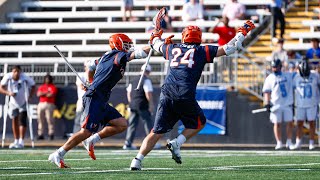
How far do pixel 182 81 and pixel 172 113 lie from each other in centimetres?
46

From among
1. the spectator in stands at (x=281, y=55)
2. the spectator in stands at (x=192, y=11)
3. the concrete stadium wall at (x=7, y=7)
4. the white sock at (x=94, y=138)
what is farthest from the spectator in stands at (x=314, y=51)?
the white sock at (x=94, y=138)

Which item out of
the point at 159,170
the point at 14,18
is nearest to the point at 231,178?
the point at 159,170

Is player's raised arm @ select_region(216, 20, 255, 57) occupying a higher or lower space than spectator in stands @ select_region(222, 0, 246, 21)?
higher

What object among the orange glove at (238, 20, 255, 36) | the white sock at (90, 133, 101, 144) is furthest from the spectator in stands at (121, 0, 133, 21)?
the orange glove at (238, 20, 255, 36)

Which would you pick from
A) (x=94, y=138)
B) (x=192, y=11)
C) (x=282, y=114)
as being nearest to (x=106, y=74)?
(x=94, y=138)

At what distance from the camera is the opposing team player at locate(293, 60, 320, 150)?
2242 cm

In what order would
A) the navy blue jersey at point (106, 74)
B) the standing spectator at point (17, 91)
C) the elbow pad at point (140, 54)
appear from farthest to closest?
the standing spectator at point (17, 91)
the navy blue jersey at point (106, 74)
the elbow pad at point (140, 54)

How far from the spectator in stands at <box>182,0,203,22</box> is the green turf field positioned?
11127mm

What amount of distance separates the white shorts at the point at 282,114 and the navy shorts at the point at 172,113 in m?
9.20

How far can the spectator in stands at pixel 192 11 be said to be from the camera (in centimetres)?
2777

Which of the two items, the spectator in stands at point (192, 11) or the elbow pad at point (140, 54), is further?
the spectator in stands at point (192, 11)

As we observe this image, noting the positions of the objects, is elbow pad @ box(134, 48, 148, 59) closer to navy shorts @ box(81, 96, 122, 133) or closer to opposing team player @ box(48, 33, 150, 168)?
opposing team player @ box(48, 33, 150, 168)

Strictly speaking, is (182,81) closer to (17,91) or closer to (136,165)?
(136,165)

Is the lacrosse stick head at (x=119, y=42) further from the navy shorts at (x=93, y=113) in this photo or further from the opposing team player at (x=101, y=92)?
the navy shorts at (x=93, y=113)
